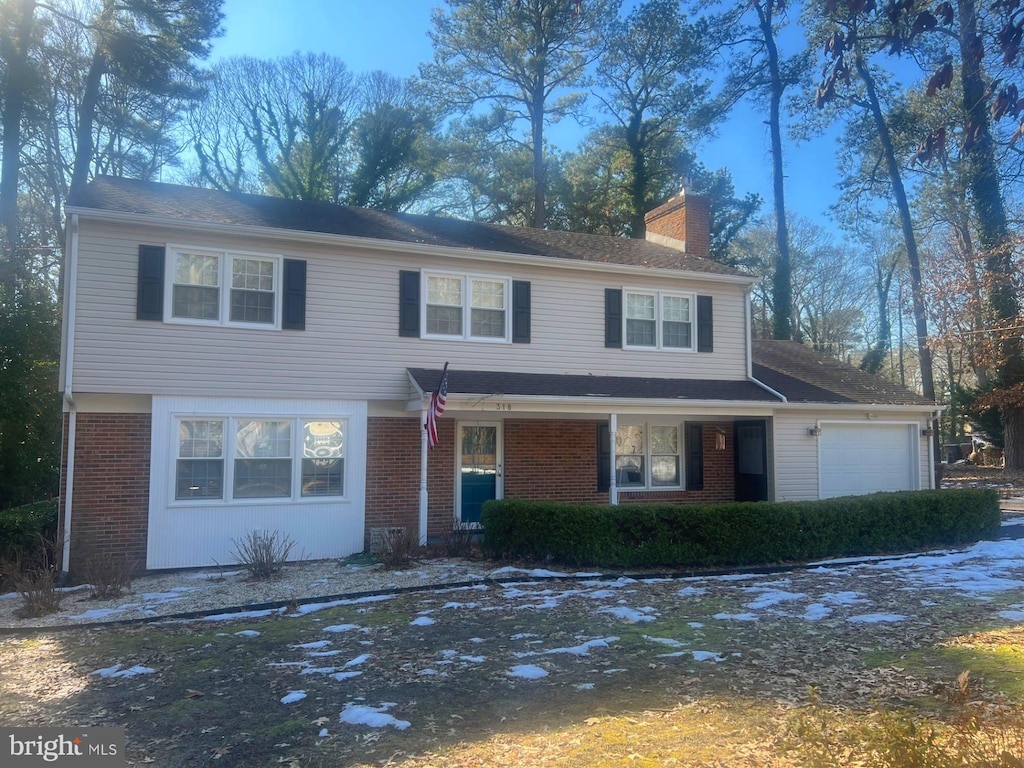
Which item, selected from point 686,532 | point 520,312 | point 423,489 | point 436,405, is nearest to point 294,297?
point 436,405

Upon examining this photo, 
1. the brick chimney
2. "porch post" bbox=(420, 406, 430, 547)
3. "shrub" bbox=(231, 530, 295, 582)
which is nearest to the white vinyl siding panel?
"porch post" bbox=(420, 406, 430, 547)

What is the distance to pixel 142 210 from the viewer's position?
1176cm

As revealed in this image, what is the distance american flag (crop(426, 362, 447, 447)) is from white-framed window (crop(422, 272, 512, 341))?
6.31 feet

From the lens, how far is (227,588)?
10055mm

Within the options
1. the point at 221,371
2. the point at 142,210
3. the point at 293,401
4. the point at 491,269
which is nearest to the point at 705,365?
the point at 491,269

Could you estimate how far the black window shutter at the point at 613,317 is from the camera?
1474 cm

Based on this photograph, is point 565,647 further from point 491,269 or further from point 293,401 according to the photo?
point 491,269

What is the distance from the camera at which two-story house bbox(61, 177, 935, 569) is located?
1141 cm

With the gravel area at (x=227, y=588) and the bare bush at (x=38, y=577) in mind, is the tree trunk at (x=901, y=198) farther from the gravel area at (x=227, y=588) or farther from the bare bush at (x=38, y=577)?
the bare bush at (x=38, y=577)

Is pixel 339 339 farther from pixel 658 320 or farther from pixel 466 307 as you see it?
pixel 658 320

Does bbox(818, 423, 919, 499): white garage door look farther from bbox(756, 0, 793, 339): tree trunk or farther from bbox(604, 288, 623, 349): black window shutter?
bbox(756, 0, 793, 339): tree trunk

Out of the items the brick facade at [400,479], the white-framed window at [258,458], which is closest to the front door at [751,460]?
the brick facade at [400,479]

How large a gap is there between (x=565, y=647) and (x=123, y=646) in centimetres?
425

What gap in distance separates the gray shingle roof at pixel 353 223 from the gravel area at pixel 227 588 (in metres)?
5.39
